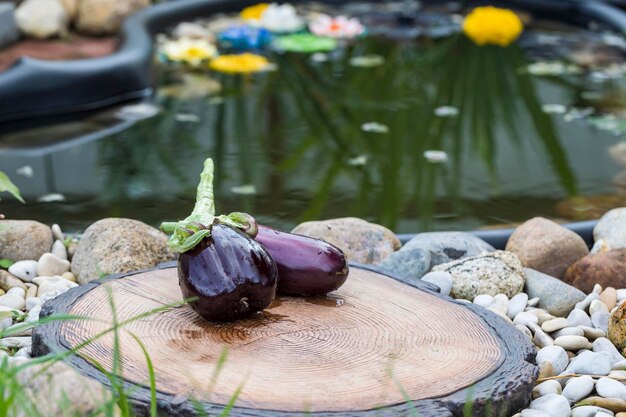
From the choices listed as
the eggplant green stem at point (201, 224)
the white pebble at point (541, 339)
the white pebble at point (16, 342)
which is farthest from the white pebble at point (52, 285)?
the white pebble at point (541, 339)

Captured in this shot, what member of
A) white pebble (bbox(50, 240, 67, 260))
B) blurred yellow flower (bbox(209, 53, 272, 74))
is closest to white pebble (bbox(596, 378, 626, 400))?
white pebble (bbox(50, 240, 67, 260))

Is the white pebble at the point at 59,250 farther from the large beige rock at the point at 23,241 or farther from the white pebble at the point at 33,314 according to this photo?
the white pebble at the point at 33,314

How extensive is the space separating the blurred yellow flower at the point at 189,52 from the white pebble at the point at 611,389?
12.4ft

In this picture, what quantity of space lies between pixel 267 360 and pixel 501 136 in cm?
278

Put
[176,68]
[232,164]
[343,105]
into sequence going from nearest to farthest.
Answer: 1. [232,164]
2. [343,105]
3. [176,68]

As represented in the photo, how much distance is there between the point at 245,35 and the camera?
5766 mm

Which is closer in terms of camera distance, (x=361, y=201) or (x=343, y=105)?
(x=361, y=201)

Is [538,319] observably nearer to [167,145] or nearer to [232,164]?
[232,164]

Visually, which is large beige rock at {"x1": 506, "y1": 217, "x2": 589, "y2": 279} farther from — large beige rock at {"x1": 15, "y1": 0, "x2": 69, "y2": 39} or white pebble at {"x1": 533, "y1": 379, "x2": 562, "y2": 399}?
large beige rock at {"x1": 15, "y1": 0, "x2": 69, "y2": 39}

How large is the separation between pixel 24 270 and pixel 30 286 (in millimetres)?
81

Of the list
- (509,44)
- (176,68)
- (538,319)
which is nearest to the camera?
(538,319)

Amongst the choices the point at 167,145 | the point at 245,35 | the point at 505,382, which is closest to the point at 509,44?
the point at 245,35

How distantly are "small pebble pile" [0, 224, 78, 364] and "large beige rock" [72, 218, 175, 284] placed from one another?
0.18 feet

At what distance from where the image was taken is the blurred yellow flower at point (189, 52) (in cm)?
551
